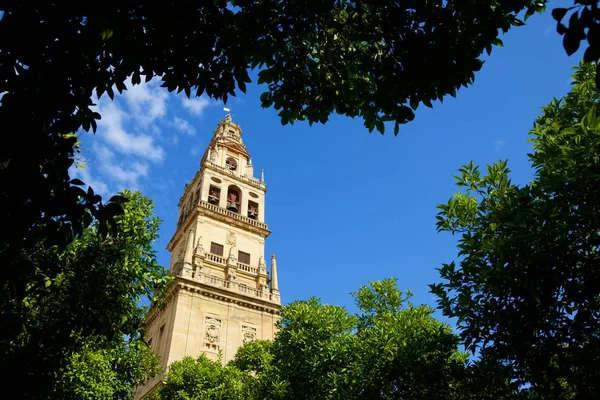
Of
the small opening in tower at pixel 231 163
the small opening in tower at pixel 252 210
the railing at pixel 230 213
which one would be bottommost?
the railing at pixel 230 213

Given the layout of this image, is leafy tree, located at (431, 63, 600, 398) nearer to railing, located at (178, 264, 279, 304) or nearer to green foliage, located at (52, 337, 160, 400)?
green foliage, located at (52, 337, 160, 400)

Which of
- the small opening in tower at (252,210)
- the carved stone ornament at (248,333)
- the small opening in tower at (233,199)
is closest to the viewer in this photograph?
the carved stone ornament at (248,333)

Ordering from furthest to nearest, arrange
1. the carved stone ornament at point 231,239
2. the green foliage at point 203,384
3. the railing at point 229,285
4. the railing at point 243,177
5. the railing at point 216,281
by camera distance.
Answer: the railing at point 243,177
the carved stone ornament at point 231,239
the railing at point 216,281
the railing at point 229,285
the green foliage at point 203,384

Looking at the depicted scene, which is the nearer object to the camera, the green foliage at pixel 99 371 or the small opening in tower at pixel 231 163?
the green foliage at pixel 99 371

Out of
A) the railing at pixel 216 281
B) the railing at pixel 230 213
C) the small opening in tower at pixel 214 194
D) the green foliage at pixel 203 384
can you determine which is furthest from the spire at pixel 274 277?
the green foliage at pixel 203 384

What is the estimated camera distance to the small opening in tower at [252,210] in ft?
139

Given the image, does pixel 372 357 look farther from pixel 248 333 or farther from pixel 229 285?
pixel 229 285

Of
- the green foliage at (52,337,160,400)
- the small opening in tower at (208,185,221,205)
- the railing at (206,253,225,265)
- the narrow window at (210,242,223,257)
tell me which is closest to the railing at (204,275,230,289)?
the railing at (206,253,225,265)

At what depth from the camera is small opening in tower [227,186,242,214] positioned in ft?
136

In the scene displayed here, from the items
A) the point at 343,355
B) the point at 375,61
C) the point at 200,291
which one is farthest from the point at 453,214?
the point at 200,291

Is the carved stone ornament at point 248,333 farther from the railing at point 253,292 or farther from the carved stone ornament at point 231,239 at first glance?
the carved stone ornament at point 231,239

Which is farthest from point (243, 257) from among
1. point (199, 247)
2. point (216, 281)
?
point (216, 281)

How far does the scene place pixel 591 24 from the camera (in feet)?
12.5

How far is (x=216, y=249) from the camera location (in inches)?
1471
